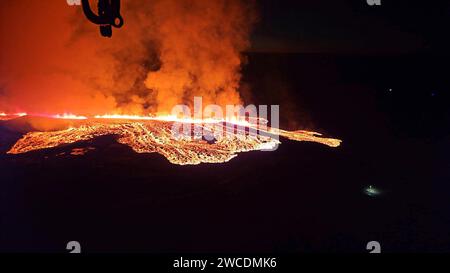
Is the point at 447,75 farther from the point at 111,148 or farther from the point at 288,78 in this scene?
the point at 111,148

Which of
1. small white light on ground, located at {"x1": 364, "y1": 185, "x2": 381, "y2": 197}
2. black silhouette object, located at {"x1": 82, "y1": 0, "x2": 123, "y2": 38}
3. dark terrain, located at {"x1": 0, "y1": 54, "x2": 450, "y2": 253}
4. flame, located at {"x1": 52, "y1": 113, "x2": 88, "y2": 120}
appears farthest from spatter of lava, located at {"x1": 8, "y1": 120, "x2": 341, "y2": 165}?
black silhouette object, located at {"x1": 82, "y1": 0, "x2": 123, "y2": 38}

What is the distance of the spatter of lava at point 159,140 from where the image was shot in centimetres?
962

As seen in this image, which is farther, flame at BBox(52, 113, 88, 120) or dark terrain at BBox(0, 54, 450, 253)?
flame at BBox(52, 113, 88, 120)

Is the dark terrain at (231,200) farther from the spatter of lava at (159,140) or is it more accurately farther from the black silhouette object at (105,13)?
the black silhouette object at (105,13)

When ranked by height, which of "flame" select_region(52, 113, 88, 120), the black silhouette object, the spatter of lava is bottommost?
the spatter of lava

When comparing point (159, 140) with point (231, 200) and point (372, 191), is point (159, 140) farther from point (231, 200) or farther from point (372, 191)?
point (372, 191)

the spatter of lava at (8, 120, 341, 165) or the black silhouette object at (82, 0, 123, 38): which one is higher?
the black silhouette object at (82, 0, 123, 38)

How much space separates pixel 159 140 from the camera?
1054 centimetres

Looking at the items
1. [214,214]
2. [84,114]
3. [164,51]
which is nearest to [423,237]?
[214,214]

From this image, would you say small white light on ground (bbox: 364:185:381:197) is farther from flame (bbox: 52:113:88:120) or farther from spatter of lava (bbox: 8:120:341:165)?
flame (bbox: 52:113:88:120)

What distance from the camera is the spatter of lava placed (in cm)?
962

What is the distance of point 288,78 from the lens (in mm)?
34594

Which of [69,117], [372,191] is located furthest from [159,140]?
[372,191]

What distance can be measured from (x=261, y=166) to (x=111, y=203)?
13.9ft
